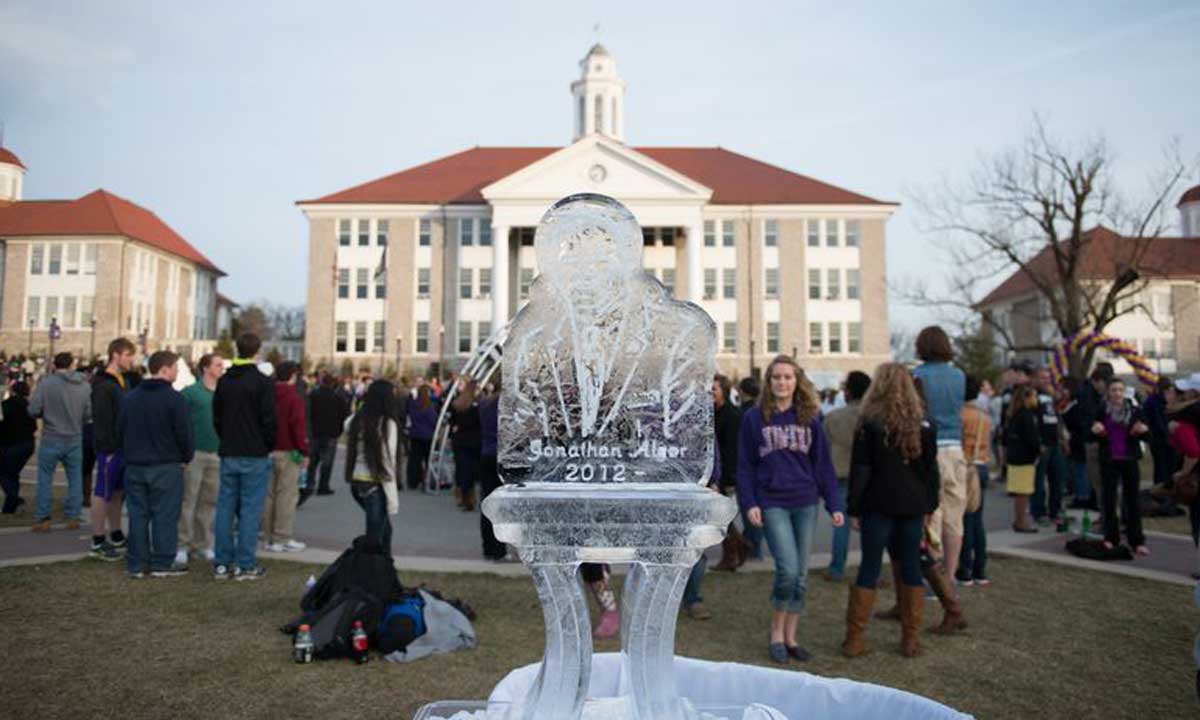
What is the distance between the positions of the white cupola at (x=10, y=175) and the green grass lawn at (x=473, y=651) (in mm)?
48254

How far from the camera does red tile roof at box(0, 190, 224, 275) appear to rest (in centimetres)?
5906

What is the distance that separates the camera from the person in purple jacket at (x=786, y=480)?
202 inches

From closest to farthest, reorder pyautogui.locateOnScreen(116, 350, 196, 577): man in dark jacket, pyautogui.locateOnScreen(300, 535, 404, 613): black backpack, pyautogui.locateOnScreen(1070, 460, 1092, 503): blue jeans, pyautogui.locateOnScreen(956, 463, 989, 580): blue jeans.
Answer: pyautogui.locateOnScreen(300, 535, 404, 613): black backpack → pyautogui.locateOnScreen(116, 350, 196, 577): man in dark jacket → pyautogui.locateOnScreen(956, 463, 989, 580): blue jeans → pyautogui.locateOnScreen(1070, 460, 1092, 503): blue jeans

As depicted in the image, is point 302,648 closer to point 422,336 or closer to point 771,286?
point 422,336

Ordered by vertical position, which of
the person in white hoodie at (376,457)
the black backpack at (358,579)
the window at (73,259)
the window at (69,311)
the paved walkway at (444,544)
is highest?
the window at (73,259)

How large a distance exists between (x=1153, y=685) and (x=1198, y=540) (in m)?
1.94

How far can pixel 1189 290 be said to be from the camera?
55.0 metres

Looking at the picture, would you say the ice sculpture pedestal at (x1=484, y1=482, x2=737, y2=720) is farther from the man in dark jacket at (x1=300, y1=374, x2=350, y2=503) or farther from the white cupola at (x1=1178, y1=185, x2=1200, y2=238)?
the white cupola at (x1=1178, y1=185, x2=1200, y2=238)

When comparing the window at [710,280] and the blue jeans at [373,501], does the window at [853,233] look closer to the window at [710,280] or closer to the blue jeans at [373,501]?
the window at [710,280]

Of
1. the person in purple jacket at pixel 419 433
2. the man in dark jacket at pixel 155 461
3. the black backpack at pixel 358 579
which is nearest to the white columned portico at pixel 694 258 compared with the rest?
the person in purple jacket at pixel 419 433

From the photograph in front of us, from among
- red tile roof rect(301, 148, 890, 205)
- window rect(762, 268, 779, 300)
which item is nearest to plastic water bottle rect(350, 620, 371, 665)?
red tile roof rect(301, 148, 890, 205)

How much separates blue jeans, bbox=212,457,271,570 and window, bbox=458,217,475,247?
140 feet

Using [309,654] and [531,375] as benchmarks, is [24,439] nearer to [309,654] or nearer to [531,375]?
[309,654]

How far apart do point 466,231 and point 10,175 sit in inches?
1198
